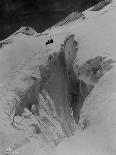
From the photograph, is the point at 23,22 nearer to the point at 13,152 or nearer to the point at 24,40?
the point at 24,40

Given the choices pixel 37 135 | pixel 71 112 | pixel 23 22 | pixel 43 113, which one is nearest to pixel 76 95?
pixel 71 112

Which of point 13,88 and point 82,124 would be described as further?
point 13,88

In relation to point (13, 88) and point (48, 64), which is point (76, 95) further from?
point (13, 88)

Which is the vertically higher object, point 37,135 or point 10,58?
point 10,58

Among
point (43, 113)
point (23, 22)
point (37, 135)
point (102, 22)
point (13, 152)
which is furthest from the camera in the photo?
point (23, 22)

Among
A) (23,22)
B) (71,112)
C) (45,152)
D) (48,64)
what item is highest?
(23,22)

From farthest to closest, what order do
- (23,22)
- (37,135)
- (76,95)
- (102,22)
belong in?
(23,22) → (102,22) → (76,95) → (37,135)
